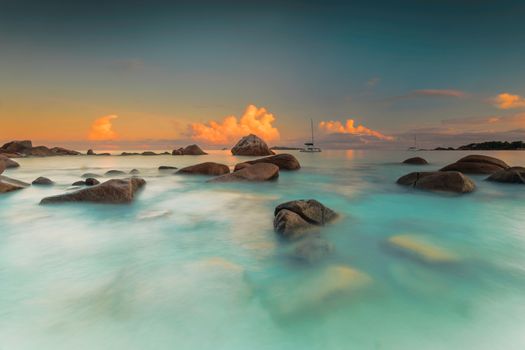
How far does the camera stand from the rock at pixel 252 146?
62656mm

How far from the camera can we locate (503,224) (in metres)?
6.62

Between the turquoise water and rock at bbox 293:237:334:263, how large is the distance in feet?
0.40

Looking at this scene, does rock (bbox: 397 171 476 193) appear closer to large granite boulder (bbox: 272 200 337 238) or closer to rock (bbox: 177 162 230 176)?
large granite boulder (bbox: 272 200 337 238)

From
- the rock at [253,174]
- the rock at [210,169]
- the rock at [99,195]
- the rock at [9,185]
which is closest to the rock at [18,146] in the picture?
the rock at [210,169]

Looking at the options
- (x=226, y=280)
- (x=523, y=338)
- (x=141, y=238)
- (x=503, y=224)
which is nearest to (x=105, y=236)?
(x=141, y=238)

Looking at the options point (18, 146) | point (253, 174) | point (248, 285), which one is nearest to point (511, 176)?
point (253, 174)

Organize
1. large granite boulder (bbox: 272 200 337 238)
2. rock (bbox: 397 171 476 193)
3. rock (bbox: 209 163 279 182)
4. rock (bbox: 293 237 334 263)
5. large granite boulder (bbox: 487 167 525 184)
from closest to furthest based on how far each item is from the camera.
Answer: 1. rock (bbox: 293 237 334 263)
2. large granite boulder (bbox: 272 200 337 238)
3. rock (bbox: 397 171 476 193)
4. large granite boulder (bbox: 487 167 525 184)
5. rock (bbox: 209 163 279 182)

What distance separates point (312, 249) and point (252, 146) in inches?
2304

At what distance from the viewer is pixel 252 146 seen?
6259 centimetres

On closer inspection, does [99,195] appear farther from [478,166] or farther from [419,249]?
[478,166]

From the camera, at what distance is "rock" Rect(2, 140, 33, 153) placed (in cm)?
5849

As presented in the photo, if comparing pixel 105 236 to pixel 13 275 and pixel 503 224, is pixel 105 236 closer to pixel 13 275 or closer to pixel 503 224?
pixel 13 275

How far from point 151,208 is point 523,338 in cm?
776

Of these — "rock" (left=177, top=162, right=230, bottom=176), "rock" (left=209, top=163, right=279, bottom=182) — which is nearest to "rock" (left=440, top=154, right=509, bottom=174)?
"rock" (left=209, top=163, right=279, bottom=182)
